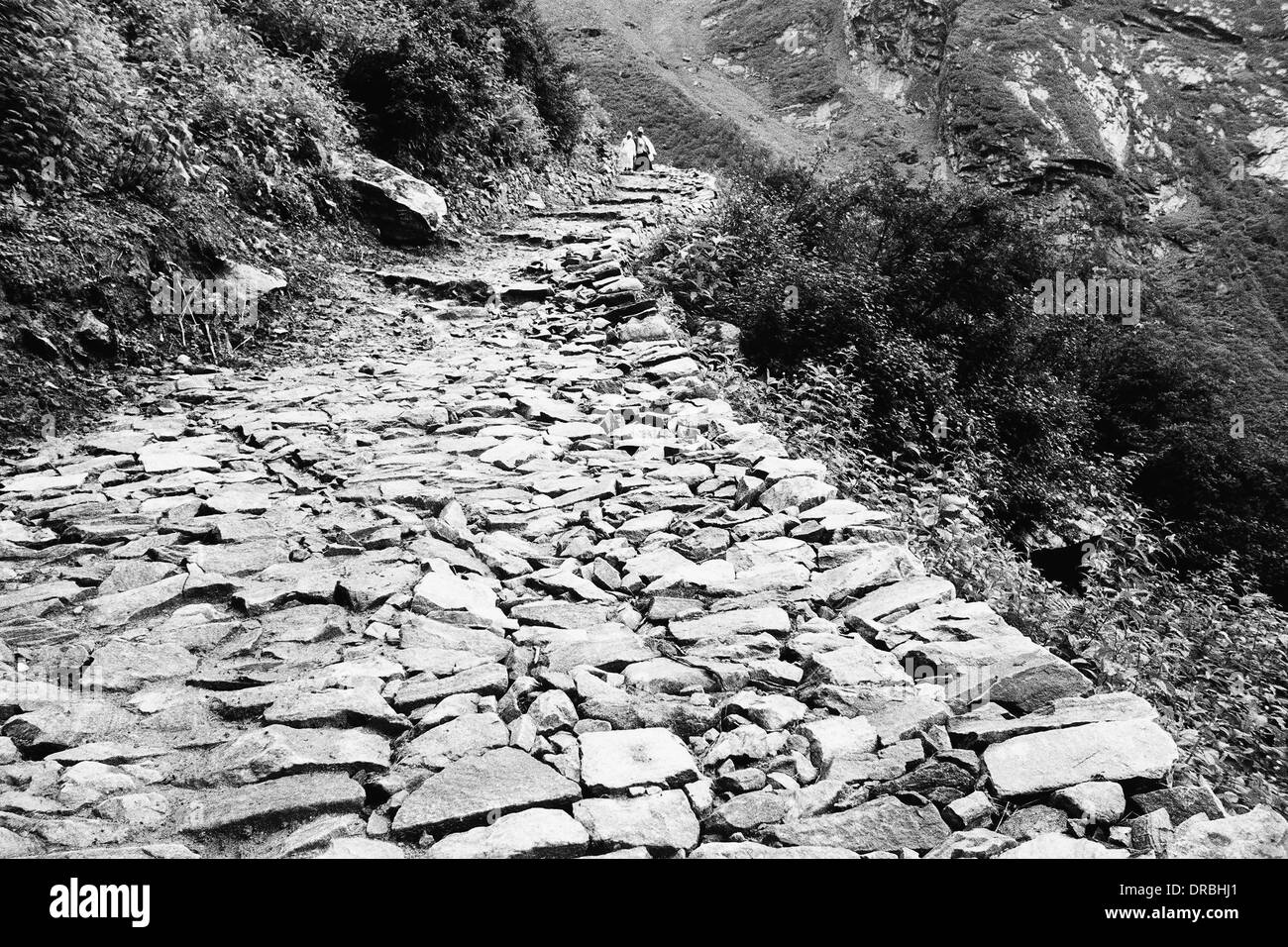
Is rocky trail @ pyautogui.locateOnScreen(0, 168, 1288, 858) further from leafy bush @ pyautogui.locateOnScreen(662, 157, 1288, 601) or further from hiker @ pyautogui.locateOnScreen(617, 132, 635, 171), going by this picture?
hiker @ pyautogui.locateOnScreen(617, 132, 635, 171)

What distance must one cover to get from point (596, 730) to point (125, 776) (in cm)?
176

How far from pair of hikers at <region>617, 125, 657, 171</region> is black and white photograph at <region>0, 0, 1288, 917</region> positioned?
19.9 ft

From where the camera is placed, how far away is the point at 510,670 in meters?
3.51

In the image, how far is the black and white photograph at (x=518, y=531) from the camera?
247 cm

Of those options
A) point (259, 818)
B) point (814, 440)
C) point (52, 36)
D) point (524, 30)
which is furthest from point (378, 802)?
point (524, 30)

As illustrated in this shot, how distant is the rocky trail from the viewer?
2.51 metres

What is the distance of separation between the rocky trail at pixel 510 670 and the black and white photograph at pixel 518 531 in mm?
24

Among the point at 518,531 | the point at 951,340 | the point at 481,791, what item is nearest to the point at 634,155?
the point at 951,340

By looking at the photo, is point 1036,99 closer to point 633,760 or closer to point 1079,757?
point 1079,757

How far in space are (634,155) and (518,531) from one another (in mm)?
23188

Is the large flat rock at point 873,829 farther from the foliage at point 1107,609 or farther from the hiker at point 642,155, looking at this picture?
the hiker at point 642,155

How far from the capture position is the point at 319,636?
3.71 meters

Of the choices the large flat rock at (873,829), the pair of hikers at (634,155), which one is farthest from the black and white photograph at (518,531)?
the pair of hikers at (634,155)

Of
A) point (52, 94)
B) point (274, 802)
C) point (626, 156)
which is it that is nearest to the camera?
point (274, 802)
